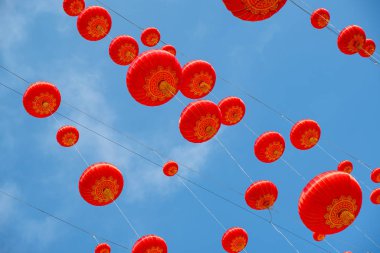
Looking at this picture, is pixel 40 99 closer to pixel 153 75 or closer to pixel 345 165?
pixel 153 75

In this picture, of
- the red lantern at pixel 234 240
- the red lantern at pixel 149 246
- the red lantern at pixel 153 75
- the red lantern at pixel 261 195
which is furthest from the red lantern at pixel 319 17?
the red lantern at pixel 149 246

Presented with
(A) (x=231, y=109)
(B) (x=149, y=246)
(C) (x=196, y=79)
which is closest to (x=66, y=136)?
(B) (x=149, y=246)

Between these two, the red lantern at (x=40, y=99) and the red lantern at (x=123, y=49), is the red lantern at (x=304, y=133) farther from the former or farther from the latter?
the red lantern at (x=40, y=99)

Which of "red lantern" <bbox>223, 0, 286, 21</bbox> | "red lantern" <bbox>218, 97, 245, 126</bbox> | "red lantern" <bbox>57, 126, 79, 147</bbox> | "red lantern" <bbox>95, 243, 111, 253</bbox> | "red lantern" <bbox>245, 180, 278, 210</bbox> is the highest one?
"red lantern" <bbox>223, 0, 286, 21</bbox>

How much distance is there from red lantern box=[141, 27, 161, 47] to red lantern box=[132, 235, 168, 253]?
5.03 meters

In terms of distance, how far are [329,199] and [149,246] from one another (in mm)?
3468

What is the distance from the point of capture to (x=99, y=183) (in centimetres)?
627

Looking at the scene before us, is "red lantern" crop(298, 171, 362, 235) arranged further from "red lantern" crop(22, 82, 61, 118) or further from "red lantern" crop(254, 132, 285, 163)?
"red lantern" crop(22, 82, 61, 118)

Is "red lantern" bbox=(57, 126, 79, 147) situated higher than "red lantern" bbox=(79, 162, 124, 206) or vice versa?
"red lantern" bbox=(79, 162, 124, 206)

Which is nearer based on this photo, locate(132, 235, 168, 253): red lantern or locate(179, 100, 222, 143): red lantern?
locate(179, 100, 222, 143): red lantern

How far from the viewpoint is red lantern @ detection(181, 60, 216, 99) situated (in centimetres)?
666

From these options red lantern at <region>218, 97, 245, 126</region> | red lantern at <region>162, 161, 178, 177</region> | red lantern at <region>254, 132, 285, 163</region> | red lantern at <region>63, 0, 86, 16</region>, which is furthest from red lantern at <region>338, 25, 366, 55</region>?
red lantern at <region>63, 0, 86, 16</region>

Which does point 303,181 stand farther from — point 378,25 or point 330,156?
point 378,25

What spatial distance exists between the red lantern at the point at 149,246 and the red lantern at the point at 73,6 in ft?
17.2
